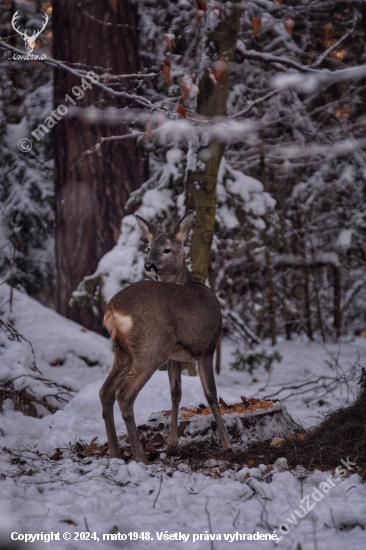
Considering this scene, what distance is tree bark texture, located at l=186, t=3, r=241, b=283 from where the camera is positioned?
7.50m

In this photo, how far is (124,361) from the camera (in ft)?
13.8

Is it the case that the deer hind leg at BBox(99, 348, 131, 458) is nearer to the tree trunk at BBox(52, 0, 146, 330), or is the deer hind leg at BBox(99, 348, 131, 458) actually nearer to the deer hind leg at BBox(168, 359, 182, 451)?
the deer hind leg at BBox(168, 359, 182, 451)

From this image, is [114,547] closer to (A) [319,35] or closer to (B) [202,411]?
(B) [202,411]

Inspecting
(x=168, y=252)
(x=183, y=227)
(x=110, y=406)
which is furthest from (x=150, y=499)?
(x=183, y=227)

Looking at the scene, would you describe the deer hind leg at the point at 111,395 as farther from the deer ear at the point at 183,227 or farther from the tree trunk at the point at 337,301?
the tree trunk at the point at 337,301

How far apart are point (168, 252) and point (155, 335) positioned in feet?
3.22

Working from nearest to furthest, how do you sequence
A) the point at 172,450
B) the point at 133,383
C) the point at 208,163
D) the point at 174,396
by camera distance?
the point at 133,383
the point at 172,450
the point at 174,396
the point at 208,163

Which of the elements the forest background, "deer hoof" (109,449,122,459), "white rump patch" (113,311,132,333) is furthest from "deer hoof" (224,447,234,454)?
the forest background

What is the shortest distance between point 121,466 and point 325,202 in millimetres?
10164

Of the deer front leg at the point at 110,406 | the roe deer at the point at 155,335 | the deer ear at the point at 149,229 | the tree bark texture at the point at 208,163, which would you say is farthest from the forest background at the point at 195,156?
the deer front leg at the point at 110,406

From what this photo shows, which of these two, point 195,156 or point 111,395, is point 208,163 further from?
point 111,395

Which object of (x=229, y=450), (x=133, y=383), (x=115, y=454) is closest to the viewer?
(x=133, y=383)

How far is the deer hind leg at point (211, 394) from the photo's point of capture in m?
4.34

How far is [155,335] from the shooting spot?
4.02 m
